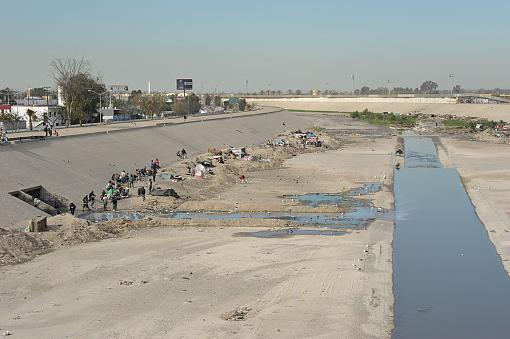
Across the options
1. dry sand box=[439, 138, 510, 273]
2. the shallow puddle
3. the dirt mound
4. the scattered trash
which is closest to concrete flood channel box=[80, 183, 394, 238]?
the shallow puddle

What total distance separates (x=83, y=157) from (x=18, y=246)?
76.5 ft

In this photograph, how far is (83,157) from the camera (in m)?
50.5

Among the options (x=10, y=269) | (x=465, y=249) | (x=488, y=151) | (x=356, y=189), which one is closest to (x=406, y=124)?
A: (x=488, y=151)

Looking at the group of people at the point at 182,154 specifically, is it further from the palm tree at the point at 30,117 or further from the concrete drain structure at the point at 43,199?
the concrete drain structure at the point at 43,199

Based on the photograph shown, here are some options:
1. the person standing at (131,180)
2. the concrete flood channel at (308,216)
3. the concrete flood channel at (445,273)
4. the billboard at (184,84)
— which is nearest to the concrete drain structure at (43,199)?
the concrete flood channel at (308,216)

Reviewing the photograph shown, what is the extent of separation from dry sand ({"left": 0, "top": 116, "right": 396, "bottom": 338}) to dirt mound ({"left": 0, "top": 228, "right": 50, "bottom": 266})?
2.19 ft

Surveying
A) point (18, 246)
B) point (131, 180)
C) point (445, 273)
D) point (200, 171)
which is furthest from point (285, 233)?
point (200, 171)

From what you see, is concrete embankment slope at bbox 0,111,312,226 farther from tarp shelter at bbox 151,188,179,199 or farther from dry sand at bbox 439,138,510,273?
dry sand at bbox 439,138,510,273

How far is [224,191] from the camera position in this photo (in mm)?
45406

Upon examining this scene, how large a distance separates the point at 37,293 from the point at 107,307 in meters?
3.04

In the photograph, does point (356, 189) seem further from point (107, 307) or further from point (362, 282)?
point (107, 307)

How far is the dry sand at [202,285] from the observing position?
19.1 metres

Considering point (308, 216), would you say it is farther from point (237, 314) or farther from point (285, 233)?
point (237, 314)

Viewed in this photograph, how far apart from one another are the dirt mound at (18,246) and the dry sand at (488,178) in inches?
731
